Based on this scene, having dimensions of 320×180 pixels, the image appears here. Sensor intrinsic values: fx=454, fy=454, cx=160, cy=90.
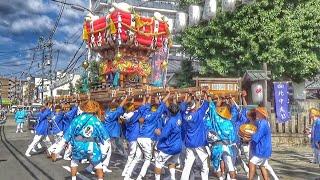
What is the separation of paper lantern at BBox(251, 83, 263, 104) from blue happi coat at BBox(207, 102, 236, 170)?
298 inches

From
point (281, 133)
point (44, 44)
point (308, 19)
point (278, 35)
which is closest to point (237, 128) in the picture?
point (281, 133)

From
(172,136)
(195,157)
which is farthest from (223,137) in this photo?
(172,136)

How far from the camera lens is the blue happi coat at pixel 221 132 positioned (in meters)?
8.81

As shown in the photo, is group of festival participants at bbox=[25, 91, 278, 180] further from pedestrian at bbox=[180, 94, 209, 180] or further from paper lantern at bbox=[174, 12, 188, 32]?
paper lantern at bbox=[174, 12, 188, 32]

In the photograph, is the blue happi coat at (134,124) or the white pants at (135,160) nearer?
the white pants at (135,160)

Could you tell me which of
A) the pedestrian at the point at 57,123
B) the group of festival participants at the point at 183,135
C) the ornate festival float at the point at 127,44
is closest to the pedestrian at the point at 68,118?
the pedestrian at the point at 57,123

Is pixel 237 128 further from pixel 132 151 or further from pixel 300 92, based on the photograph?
pixel 300 92

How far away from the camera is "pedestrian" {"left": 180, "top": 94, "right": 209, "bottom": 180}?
8.41 m

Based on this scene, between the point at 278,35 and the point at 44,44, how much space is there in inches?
1272

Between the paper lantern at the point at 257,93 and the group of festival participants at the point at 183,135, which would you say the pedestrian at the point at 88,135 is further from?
the paper lantern at the point at 257,93

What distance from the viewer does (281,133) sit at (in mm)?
17906

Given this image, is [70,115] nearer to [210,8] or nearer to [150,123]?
[150,123]

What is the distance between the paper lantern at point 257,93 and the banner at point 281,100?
62 cm

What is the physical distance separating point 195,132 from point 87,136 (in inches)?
78.6
